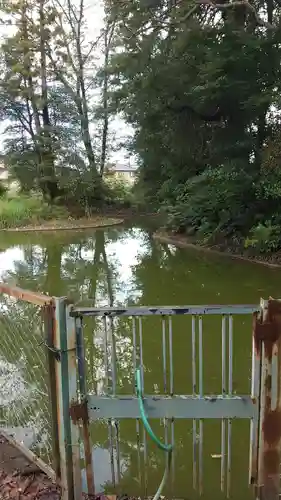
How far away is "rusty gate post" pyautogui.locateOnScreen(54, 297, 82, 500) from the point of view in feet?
5.98

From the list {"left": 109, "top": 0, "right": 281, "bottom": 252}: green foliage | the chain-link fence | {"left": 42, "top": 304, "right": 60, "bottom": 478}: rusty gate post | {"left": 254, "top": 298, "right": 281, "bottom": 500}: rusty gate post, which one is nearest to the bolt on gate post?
{"left": 254, "top": 298, "right": 281, "bottom": 500}: rusty gate post

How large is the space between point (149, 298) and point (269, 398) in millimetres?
5094

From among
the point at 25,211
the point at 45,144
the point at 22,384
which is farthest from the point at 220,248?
the point at 45,144

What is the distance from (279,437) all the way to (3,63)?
21.0 m

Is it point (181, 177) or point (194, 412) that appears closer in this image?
point (194, 412)

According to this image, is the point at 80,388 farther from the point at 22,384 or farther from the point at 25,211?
the point at 25,211

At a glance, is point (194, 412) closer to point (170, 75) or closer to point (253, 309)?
point (253, 309)

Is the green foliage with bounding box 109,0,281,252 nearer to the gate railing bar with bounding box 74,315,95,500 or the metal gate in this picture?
the metal gate

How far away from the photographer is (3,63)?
19.7m

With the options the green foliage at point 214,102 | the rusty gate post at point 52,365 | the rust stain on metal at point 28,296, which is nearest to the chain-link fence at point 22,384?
the rust stain on metal at point 28,296

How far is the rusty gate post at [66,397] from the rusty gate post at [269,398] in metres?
0.75

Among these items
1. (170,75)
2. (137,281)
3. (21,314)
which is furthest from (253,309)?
(170,75)

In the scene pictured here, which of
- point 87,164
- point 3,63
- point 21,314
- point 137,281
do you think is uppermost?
point 3,63

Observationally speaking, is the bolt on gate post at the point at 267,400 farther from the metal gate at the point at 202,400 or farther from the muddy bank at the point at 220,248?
the muddy bank at the point at 220,248
